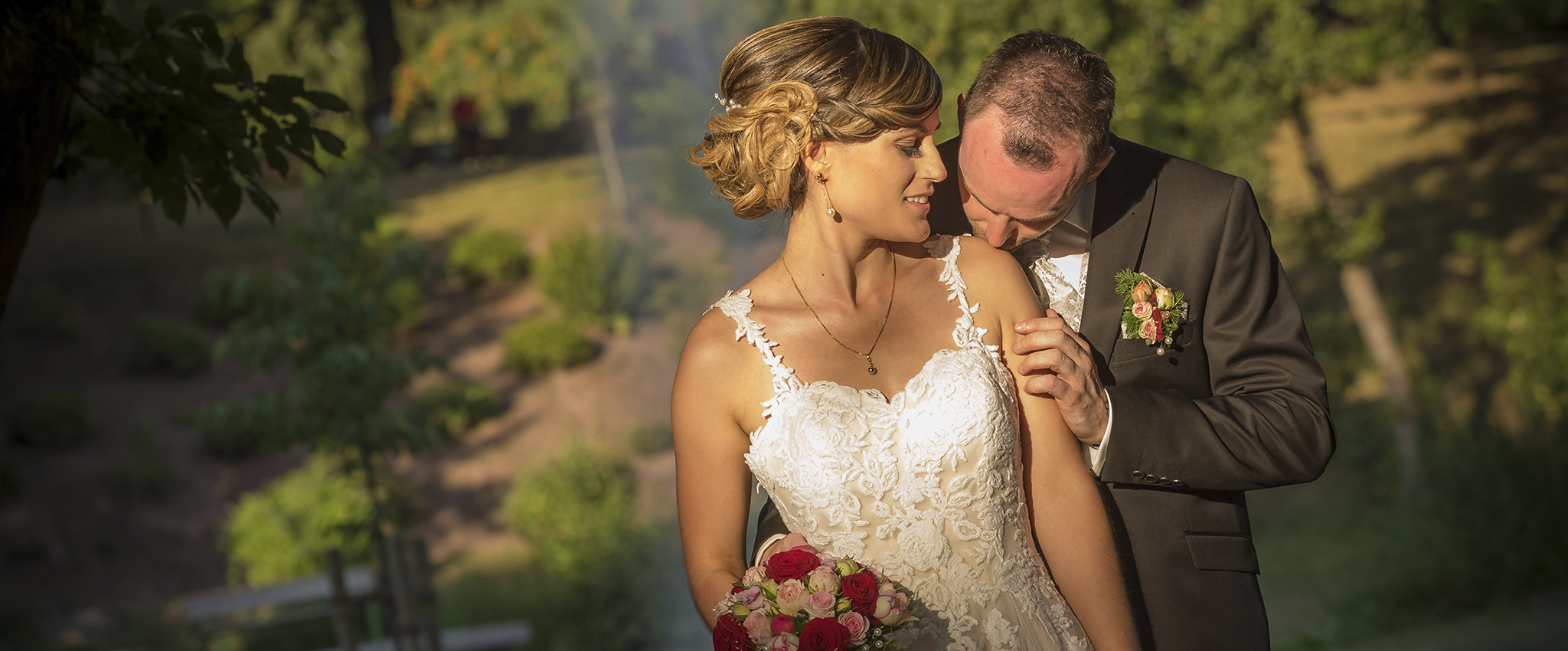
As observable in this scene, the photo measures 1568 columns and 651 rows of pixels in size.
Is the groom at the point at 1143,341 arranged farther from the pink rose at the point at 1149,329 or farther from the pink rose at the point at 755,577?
the pink rose at the point at 755,577

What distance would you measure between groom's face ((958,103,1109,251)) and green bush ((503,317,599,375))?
576 inches

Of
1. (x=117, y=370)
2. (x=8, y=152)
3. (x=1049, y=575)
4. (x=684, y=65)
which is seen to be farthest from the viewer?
(x=117, y=370)

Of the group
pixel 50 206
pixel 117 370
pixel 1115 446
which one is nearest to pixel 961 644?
pixel 1115 446

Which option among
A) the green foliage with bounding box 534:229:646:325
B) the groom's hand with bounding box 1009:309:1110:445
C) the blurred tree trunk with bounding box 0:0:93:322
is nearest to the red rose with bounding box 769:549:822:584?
the groom's hand with bounding box 1009:309:1110:445

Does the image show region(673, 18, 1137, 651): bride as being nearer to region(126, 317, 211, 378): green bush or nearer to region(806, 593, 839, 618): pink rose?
region(806, 593, 839, 618): pink rose

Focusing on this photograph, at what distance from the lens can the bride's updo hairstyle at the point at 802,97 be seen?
2740 mm

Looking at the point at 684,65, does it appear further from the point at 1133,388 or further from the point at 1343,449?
the point at 1133,388

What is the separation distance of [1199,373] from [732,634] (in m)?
1.46

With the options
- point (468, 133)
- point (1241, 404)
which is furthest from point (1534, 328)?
point (468, 133)

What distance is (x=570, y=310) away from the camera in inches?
709

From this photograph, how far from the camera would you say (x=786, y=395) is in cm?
290

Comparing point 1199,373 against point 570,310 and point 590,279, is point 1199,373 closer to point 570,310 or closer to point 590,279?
point 590,279

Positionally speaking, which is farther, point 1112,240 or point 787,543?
point 1112,240

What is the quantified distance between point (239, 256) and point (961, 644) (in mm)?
19534
